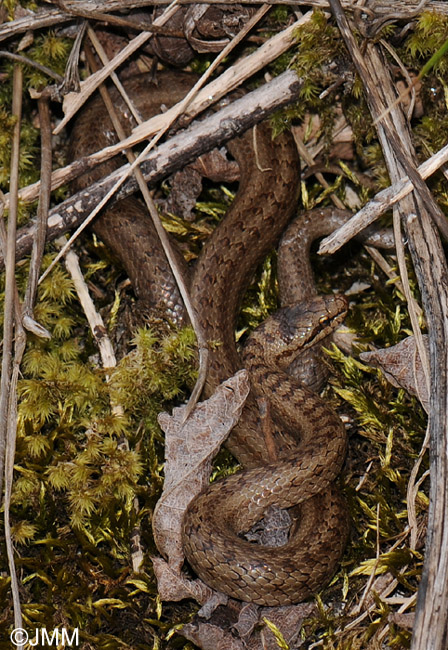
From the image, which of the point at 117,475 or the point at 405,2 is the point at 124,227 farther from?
the point at 405,2

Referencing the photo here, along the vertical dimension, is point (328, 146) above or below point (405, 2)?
below

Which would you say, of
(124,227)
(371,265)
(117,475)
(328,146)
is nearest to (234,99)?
(328,146)

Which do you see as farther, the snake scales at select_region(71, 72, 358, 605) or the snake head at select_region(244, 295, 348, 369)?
the snake head at select_region(244, 295, 348, 369)

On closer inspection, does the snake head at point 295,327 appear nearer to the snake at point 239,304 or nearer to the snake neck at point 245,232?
the snake at point 239,304

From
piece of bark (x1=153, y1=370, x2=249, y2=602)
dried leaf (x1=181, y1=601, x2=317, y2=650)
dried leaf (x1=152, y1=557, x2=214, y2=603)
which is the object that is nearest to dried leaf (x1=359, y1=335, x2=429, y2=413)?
piece of bark (x1=153, y1=370, x2=249, y2=602)

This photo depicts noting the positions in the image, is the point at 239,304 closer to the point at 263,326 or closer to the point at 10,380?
the point at 263,326

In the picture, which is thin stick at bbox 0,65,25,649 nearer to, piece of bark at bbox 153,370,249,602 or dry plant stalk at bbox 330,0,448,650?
piece of bark at bbox 153,370,249,602

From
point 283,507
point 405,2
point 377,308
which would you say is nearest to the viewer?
point 405,2
